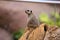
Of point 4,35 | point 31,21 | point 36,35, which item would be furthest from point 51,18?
point 4,35

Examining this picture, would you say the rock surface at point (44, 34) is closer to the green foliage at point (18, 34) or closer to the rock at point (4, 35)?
the green foliage at point (18, 34)

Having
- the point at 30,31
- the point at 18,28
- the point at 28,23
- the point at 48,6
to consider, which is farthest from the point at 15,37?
the point at 48,6

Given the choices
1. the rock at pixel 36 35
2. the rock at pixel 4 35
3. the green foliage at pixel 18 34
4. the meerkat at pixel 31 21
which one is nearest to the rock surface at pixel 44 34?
the rock at pixel 36 35

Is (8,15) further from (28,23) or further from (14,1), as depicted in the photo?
(28,23)

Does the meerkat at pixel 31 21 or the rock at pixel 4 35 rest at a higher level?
the meerkat at pixel 31 21

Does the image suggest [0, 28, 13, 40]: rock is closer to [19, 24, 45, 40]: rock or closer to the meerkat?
the meerkat

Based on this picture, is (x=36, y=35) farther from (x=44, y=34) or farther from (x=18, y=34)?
(x=18, y=34)

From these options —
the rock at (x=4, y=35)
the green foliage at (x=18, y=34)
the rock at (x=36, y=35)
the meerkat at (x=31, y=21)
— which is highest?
the meerkat at (x=31, y=21)

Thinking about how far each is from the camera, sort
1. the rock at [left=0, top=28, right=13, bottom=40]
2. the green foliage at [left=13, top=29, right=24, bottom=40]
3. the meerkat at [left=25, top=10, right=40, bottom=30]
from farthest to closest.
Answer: the rock at [left=0, top=28, right=13, bottom=40], the green foliage at [left=13, top=29, right=24, bottom=40], the meerkat at [left=25, top=10, right=40, bottom=30]

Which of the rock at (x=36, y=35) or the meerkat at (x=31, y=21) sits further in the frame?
the meerkat at (x=31, y=21)

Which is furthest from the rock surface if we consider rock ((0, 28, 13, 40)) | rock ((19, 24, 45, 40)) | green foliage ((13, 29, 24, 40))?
rock ((0, 28, 13, 40))

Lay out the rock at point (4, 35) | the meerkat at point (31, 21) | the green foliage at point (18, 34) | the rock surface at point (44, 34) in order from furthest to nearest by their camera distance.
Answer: the rock at point (4, 35) < the green foliage at point (18, 34) < the meerkat at point (31, 21) < the rock surface at point (44, 34)

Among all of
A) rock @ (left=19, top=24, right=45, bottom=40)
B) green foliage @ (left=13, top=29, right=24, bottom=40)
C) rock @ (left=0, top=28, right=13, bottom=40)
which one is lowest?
rock @ (left=0, top=28, right=13, bottom=40)

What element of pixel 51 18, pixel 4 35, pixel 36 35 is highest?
pixel 51 18
